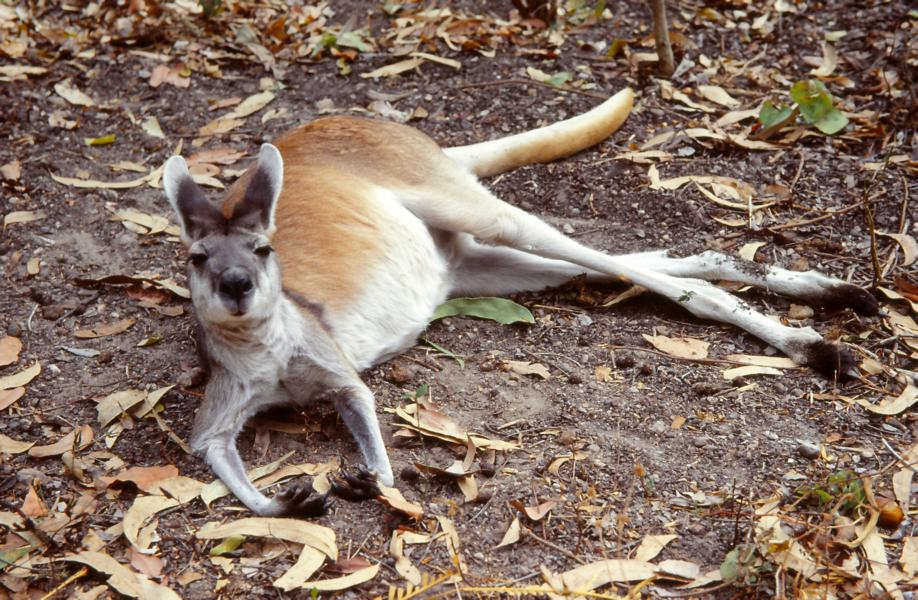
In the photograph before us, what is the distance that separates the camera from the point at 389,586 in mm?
2916

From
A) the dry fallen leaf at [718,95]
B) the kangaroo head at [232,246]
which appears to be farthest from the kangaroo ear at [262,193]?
the dry fallen leaf at [718,95]

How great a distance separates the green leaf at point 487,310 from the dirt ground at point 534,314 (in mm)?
74

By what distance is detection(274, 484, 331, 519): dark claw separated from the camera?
124 inches

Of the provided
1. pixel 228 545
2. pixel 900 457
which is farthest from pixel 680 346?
pixel 228 545

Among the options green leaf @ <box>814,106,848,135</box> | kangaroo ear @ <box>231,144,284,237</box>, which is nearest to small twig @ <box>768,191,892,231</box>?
green leaf @ <box>814,106,848,135</box>

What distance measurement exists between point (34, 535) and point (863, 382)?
9.65 feet

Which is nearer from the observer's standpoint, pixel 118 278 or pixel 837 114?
pixel 118 278

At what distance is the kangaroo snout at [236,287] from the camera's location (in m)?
3.37

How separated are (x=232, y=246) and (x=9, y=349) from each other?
4.40 feet

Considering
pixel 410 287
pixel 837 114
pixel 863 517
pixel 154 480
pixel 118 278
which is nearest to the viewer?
pixel 863 517

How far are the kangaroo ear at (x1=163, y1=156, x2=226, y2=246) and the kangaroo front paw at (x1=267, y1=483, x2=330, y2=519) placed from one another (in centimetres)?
103

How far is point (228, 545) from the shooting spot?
10.2 feet

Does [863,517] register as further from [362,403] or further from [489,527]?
[362,403]

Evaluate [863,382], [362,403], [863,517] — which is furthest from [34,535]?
[863,382]
